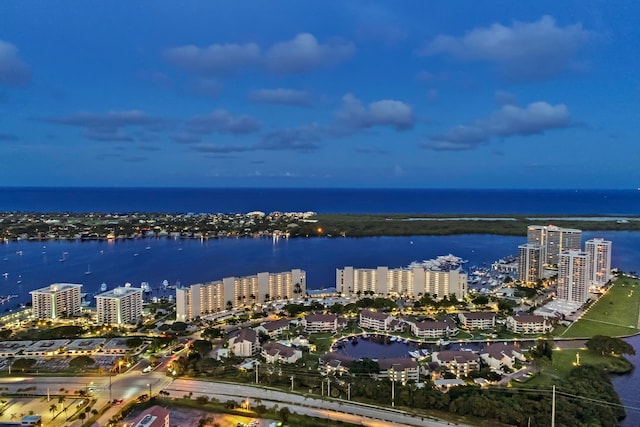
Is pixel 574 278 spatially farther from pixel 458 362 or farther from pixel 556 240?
pixel 556 240

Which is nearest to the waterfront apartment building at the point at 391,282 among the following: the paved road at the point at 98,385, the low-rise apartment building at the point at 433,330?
the low-rise apartment building at the point at 433,330

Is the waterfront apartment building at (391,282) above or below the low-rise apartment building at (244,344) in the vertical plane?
above

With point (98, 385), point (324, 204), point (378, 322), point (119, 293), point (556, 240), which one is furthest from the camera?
point (324, 204)

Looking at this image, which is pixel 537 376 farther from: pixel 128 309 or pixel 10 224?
pixel 10 224

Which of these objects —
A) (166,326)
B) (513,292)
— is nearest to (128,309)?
(166,326)

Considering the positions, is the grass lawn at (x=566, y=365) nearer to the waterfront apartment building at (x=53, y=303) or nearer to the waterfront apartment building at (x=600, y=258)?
the waterfront apartment building at (x=600, y=258)

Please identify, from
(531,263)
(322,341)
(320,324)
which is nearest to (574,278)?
(531,263)
